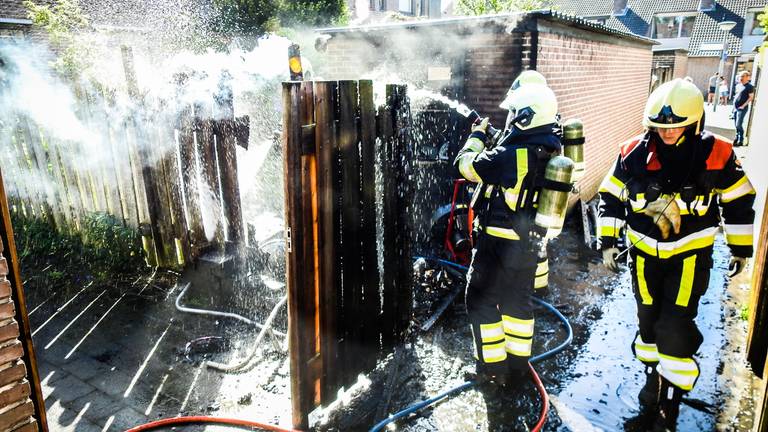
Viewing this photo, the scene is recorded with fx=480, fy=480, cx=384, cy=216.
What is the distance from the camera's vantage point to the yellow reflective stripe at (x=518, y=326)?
12.5 feet

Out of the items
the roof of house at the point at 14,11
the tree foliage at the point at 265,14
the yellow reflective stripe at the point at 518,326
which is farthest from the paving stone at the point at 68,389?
the roof of house at the point at 14,11

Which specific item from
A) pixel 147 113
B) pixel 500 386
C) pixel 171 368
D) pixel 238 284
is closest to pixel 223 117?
pixel 147 113

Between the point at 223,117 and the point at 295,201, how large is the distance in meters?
2.45

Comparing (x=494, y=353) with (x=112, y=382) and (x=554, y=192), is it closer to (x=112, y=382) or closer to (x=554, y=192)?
(x=554, y=192)

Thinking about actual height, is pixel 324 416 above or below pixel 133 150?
below

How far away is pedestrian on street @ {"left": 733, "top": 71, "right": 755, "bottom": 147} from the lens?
1366 cm

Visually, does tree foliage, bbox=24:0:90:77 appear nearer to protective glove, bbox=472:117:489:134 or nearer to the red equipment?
the red equipment

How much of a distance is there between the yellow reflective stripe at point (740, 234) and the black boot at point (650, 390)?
43.3 inches

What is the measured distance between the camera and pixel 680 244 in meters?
3.16

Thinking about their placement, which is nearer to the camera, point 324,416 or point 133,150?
point 324,416

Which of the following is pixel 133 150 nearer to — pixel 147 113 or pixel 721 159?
pixel 147 113

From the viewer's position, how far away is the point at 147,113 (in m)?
5.20

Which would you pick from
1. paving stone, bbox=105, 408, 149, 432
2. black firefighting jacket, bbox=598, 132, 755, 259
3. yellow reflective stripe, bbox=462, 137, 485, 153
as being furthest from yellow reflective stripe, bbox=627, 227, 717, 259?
paving stone, bbox=105, 408, 149, 432

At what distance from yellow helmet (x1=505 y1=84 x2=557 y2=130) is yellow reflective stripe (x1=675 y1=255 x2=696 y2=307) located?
4.41 feet
